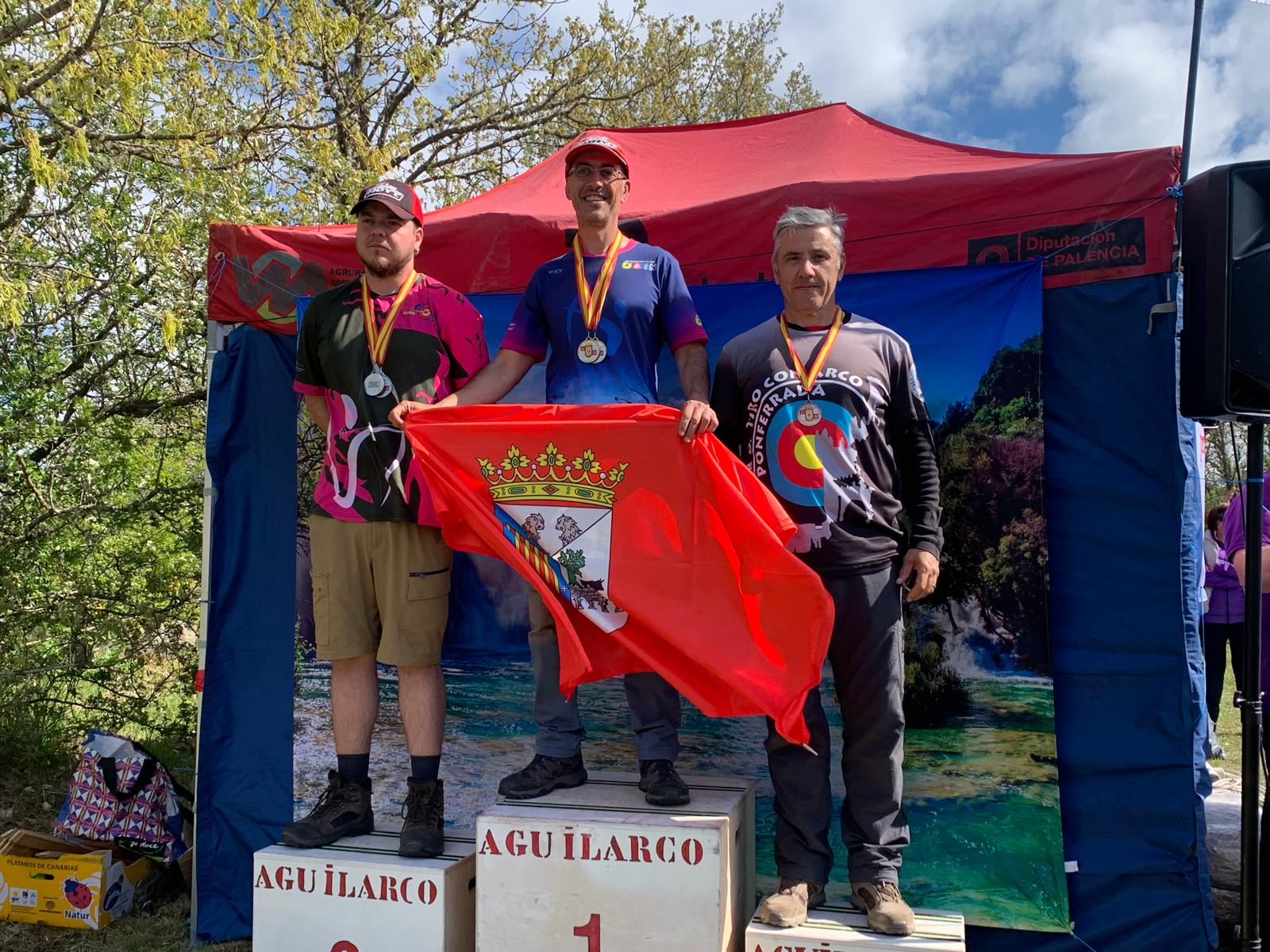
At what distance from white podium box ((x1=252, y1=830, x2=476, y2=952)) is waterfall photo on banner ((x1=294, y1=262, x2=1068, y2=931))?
92 cm

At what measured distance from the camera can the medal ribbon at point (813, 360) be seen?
9.12ft

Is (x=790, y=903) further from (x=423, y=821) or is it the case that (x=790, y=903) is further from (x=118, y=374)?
(x=118, y=374)

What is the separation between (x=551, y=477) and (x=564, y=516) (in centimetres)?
12

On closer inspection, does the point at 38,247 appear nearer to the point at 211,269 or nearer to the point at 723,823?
the point at 211,269

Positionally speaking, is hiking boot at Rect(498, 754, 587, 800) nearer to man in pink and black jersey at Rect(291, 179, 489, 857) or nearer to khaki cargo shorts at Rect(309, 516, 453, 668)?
man in pink and black jersey at Rect(291, 179, 489, 857)

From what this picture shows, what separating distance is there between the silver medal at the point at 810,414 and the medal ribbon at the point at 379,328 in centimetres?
132

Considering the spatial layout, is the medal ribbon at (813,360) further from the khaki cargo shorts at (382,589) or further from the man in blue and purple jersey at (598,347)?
the khaki cargo shorts at (382,589)

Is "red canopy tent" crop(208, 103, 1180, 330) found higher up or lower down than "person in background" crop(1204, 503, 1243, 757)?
higher up

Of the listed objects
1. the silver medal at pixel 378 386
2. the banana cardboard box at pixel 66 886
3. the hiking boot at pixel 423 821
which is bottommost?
the banana cardboard box at pixel 66 886

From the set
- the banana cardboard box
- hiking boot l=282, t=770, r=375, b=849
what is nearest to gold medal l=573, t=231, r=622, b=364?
hiking boot l=282, t=770, r=375, b=849

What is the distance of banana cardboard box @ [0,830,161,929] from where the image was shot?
3727 mm

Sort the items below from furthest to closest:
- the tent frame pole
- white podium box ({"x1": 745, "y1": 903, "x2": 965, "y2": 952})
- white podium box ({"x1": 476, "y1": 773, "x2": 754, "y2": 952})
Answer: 1. the tent frame pole
2. white podium box ({"x1": 476, "y1": 773, "x2": 754, "y2": 952})
3. white podium box ({"x1": 745, "y1": 903, "x2": 965, "y2": 952})

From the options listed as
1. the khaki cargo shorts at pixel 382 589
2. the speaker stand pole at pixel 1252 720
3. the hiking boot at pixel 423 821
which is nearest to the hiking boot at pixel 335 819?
the hiking boot at pixel 423 821

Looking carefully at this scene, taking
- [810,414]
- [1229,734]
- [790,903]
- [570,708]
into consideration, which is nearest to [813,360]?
[810,414]
